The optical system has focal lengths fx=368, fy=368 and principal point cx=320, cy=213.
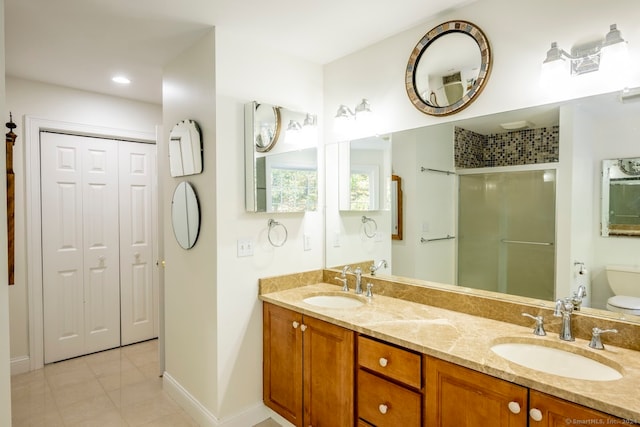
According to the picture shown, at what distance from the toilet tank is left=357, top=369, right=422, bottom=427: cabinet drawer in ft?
3.22

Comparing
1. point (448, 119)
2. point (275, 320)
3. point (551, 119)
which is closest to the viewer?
point (551, 119)

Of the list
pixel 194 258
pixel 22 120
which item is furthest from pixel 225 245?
pixel 22 120

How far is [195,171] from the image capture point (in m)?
2.43

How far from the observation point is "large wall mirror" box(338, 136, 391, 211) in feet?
8.13

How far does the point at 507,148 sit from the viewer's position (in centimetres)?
192

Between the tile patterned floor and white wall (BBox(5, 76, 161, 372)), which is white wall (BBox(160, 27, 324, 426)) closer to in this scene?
the tile patterned floor

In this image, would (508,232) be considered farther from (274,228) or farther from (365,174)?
(274,228)

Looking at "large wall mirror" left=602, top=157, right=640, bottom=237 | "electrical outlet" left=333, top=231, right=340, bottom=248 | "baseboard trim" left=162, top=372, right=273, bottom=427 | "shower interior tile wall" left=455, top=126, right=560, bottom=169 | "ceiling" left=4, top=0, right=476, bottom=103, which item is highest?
"ceiling" left=4, top=0, right=476, bottom=103

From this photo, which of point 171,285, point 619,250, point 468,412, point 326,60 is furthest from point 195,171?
point 619,250

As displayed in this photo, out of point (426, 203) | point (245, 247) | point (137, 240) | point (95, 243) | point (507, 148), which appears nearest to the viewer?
point (507, 148)

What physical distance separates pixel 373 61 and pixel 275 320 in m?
1.85

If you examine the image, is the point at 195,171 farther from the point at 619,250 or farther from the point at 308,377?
the point at 619,250

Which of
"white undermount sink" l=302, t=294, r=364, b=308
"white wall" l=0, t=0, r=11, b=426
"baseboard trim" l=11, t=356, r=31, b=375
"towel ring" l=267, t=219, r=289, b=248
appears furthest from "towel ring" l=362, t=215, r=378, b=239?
"baseboard trim" l=11, t=356, r=31, b=375

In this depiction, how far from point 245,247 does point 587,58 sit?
2.05 meters
